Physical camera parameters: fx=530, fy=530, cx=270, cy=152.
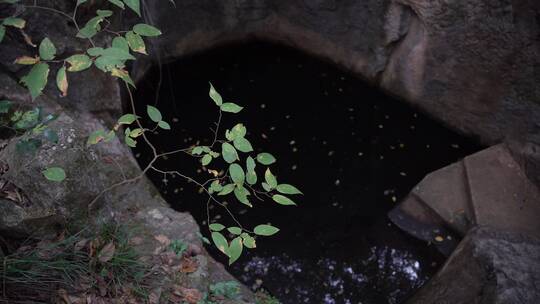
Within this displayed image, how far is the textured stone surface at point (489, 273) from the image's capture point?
3748 millimetres

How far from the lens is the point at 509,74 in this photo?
4902mm

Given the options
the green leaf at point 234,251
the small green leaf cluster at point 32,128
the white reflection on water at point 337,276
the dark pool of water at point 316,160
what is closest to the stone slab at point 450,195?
the dark pool of water at point 316,160

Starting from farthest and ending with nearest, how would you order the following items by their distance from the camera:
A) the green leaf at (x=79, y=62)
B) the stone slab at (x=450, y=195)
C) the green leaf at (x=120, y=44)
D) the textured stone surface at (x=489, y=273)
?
the stone slab at (x=450, y=195), the textured stone surface at (x=489, y=273), the green leaf at (x=120, y=44), the green leaf at (x=79, y=62)

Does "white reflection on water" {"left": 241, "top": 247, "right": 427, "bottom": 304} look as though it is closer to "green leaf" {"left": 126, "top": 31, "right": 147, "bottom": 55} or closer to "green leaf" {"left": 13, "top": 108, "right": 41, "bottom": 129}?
"green leaf" {"left": 13, "top": 108, "right": 41, "bottom": 129}

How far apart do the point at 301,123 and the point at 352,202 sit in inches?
45.6

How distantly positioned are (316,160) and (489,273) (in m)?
2.11

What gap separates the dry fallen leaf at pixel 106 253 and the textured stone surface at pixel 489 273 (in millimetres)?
2422

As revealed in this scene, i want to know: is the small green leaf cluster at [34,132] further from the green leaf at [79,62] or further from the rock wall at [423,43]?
the rock wall at [423,43]

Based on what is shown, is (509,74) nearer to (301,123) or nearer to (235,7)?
(301,123)

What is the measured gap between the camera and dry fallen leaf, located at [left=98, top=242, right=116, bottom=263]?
2955mm

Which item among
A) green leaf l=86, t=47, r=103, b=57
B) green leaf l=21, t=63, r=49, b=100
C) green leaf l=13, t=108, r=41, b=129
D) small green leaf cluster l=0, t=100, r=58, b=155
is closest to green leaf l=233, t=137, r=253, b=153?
green leaf l=86, t=47, r=103, b=57

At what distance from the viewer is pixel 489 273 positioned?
12.8 ft

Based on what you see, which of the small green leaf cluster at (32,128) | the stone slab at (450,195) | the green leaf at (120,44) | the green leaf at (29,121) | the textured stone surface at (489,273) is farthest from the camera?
the stone slab at (450,195)

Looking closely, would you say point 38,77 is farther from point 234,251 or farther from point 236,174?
point 234,251
